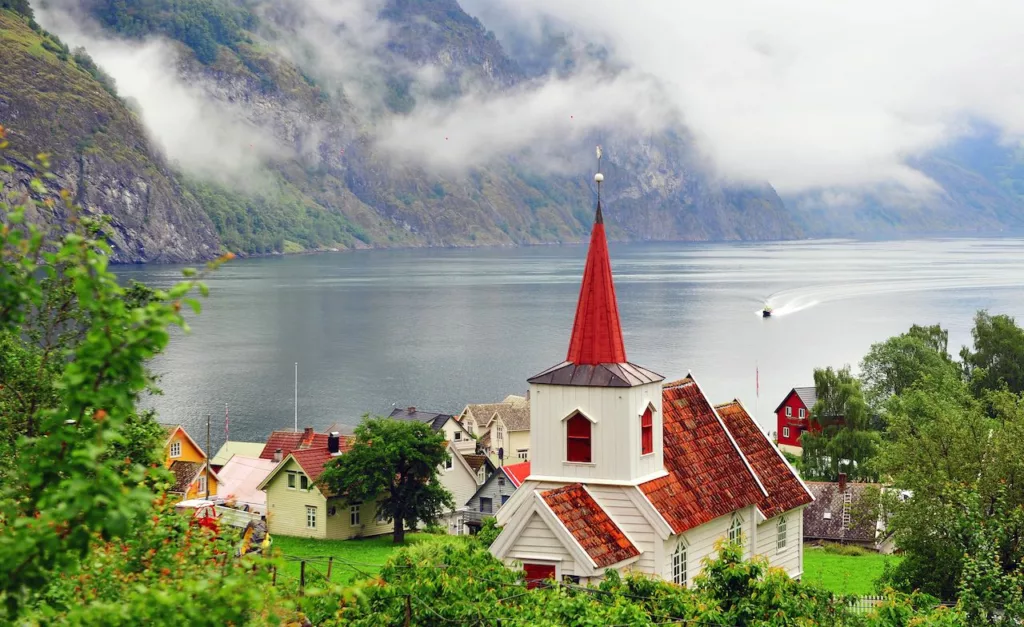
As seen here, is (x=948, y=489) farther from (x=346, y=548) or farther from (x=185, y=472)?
(x=185, y=472)

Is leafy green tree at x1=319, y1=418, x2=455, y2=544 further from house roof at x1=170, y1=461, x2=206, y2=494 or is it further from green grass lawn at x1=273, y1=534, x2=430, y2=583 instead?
house roof at x1=170, y1=461, x2=206, y2=494

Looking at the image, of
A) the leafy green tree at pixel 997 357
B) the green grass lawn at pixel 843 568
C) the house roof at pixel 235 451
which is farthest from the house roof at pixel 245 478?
the leafy green tree at pixel 997 357

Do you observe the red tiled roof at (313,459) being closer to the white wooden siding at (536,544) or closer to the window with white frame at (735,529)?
the window with white frame at (735,529)

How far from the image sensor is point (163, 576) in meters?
14.3

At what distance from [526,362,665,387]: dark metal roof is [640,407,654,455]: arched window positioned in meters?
0.93

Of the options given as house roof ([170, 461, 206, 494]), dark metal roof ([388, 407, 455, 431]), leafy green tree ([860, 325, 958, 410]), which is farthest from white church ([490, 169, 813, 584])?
leafy green tree ([860, 325, 958, 410])

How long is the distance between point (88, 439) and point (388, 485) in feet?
176

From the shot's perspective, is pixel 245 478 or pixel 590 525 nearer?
pixel 590 525

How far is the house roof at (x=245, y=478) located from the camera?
2881 inches

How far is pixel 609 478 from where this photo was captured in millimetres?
31781

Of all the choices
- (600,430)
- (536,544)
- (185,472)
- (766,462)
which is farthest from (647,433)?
(185,472)

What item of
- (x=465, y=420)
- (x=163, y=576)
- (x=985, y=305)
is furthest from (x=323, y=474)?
(x=985, y=305)

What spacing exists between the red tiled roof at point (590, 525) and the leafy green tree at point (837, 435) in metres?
47.2

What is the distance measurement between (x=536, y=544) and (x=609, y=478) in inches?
119
